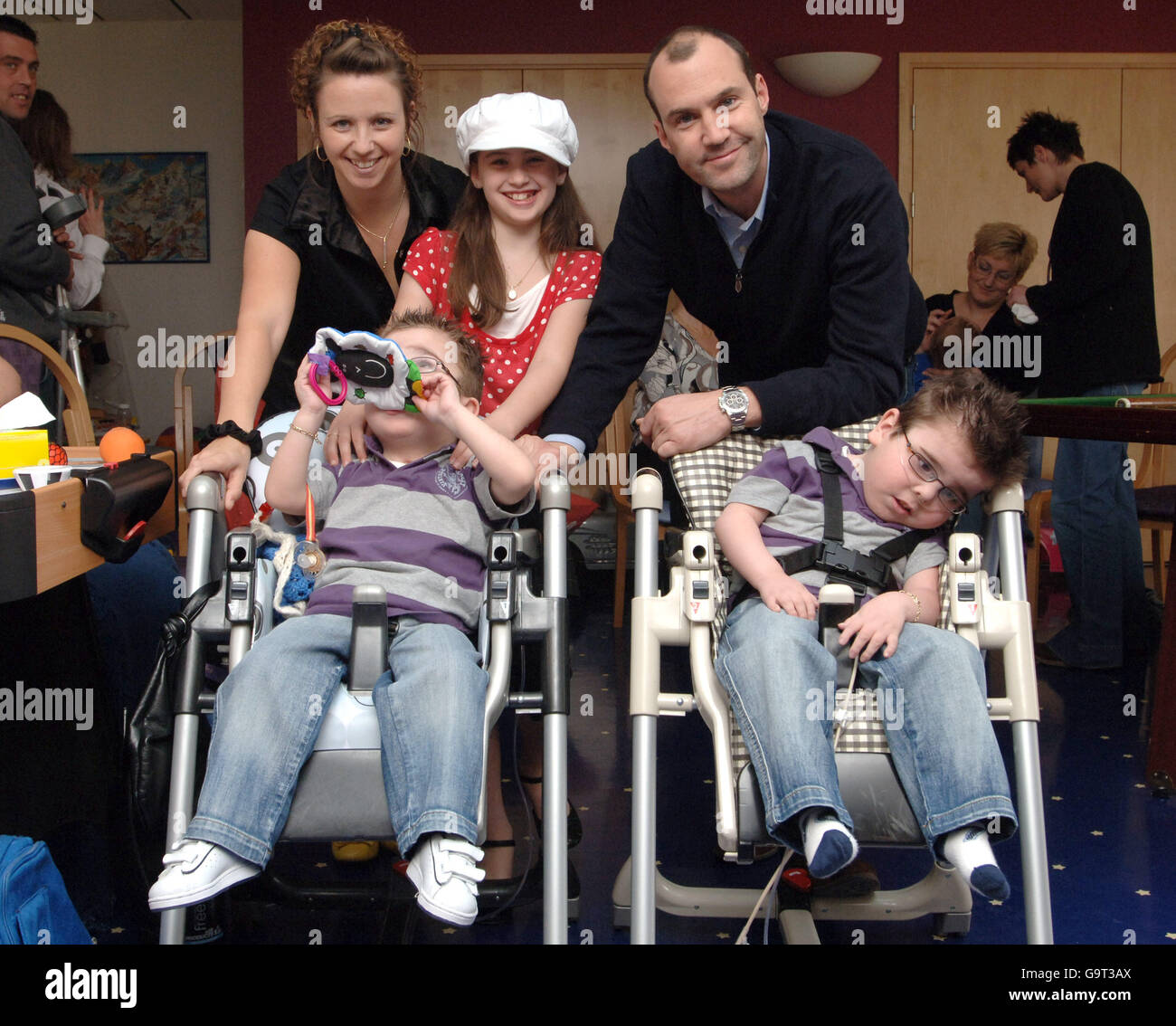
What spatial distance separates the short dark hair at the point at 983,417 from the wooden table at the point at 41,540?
1183 millimetres

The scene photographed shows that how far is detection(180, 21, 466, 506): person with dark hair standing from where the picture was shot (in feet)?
6.62

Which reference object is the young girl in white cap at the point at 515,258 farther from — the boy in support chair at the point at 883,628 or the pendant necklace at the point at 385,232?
the boy in support chair at the point at 883,628

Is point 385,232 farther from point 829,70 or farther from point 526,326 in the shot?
point 829,70

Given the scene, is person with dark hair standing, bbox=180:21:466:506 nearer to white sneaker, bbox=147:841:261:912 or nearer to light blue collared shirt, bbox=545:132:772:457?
light blue collared shirt, bbox=545:132:772:457

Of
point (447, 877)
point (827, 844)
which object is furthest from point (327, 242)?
point (827, 844)

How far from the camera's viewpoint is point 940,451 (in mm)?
1642

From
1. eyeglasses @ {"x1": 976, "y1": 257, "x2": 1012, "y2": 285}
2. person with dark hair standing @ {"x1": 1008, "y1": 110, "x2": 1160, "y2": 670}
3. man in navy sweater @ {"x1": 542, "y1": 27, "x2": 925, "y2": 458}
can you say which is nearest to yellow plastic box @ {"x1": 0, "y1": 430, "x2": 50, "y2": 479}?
man in navy sweater @ {"x1": 542, "y1": 27, "x2": 925, "y2": 458}

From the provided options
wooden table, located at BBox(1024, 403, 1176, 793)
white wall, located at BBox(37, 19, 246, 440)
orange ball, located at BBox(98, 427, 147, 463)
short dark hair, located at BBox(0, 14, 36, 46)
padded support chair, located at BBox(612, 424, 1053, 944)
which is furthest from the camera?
white wall, located at BBox(37, 19, 246, 440)

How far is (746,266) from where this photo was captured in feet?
6.40

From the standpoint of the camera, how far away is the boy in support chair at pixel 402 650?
132 centimetres

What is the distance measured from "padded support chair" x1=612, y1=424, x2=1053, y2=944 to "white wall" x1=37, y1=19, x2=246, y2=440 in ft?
19.4

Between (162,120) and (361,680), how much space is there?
262 inches

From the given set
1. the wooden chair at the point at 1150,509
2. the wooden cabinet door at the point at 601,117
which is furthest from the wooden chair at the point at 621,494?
the wooden cabinet door at the point at 601,117

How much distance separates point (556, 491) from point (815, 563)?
0.41 meters
